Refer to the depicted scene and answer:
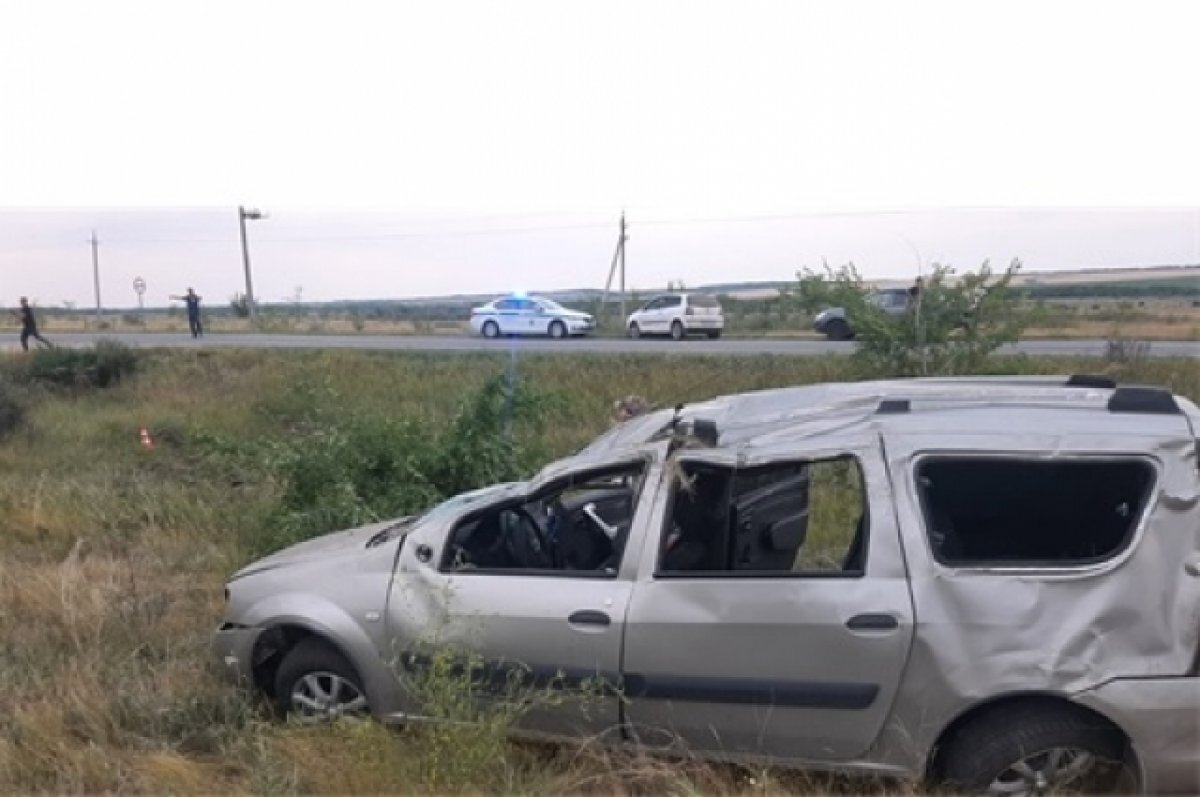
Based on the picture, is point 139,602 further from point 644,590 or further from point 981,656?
point 981,656

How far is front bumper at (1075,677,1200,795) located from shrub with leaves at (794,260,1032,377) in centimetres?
794

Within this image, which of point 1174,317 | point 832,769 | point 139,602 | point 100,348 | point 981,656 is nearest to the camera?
point 981,656

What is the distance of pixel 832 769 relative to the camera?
365 cm

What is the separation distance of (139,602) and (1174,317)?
3631cm

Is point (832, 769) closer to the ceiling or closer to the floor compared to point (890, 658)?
closer to the floor

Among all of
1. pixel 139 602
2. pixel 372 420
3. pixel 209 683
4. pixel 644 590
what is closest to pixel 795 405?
pixel 644 590

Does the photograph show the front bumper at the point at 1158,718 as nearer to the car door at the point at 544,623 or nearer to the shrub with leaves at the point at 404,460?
the car door at the point at 544,623

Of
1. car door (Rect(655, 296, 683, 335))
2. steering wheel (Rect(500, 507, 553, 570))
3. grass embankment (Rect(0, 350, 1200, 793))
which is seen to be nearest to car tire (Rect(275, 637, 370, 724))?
grass embankment (Rect(0, 350, 1200, 793))

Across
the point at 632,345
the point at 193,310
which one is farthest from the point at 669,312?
the point at 193,310

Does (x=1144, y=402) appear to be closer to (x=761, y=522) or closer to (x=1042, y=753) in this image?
(x=1042, y=753)

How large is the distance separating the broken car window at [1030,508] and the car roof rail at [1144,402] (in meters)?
0.25

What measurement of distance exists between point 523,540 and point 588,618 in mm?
667

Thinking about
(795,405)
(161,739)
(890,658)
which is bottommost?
(161,739)

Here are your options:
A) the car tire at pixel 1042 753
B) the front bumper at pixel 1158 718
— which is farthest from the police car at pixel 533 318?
the front bumper at pixel 1158 718
